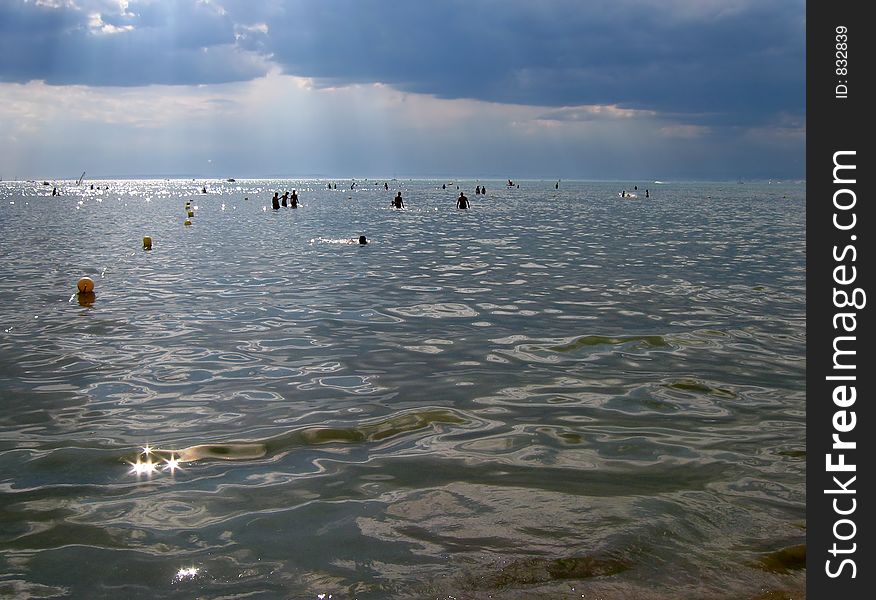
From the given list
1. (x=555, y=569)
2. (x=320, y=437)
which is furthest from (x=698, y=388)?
A: (x=555, y=569)

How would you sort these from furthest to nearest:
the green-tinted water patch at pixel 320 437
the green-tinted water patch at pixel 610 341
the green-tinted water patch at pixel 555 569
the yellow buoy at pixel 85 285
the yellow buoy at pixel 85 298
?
the yellow buoy at pixel 85 285, the yellow buoy at pixel 85 298, the green-tinted water patch at pixel 610 341, the green-tinted water patch at pixel 320 437, the green-tinted water patch at pixel 555 569

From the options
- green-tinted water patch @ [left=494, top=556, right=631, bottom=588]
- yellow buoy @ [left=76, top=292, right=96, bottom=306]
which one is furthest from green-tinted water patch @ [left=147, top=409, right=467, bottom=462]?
yellow buoy @ [left=76, top=292, right=96, bottom=306]

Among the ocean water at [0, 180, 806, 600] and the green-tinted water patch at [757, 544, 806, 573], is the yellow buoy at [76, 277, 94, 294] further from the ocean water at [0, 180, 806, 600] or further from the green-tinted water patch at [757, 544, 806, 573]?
the green-tinted water patch at [757, 544, 806, 573]

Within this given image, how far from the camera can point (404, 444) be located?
781 centimetres

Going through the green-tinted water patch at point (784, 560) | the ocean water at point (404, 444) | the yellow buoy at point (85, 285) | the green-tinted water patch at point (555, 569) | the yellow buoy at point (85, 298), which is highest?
the yellow buoy at point (85, 285)

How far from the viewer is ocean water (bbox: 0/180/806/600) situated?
5.12 m

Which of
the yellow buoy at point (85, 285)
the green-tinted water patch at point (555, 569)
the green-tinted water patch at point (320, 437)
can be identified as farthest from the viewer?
the yellow buoy at point (85, 285)

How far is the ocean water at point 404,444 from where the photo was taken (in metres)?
5.12

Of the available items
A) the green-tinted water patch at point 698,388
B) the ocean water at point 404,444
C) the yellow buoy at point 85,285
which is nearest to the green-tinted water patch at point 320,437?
the ocean water at point 404,444

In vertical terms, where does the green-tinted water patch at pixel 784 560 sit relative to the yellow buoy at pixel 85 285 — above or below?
below
